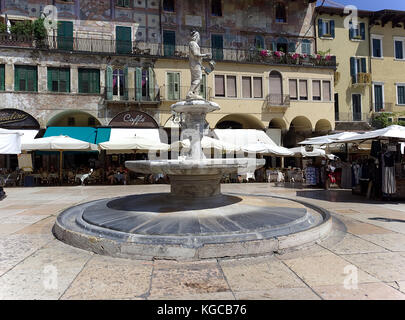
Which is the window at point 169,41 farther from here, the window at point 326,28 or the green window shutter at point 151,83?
the window at point 326,28

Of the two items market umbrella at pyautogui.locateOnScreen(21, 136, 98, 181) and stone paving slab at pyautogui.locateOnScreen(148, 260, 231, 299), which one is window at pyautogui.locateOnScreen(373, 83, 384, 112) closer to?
market umbrella at pyautogui.locateOnScreen(21, 136, 98, 181)

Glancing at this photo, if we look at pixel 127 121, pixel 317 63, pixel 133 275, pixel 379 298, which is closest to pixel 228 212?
pixel 133 275

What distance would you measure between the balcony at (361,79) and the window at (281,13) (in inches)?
321

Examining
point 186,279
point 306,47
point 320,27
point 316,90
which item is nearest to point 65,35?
point 306,47

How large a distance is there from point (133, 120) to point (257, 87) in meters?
9.73

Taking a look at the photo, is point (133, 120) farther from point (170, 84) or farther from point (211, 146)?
point (211, 146)

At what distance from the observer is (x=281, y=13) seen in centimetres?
2472

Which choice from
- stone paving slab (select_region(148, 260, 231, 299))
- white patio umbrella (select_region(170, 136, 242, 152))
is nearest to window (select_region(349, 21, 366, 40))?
white patio umbrella (select_region(170, 136, 242, 152))

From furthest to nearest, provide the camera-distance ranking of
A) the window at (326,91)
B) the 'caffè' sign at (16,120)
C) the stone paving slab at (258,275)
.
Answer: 1. the window at (326,91)
2. the 'caffè' sign at (16,120)
3. the stone paving slab at (258,275)

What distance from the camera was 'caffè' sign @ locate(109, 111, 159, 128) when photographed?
1991cm

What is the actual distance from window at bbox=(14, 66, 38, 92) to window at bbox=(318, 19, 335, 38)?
2290 cm

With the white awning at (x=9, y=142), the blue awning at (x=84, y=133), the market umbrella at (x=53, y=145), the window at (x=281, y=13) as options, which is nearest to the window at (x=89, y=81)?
the blue awning at (x=84, y=133)

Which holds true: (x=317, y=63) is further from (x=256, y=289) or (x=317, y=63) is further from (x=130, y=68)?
(x=256, y=289)

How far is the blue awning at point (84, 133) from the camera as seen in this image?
59.2 ft
